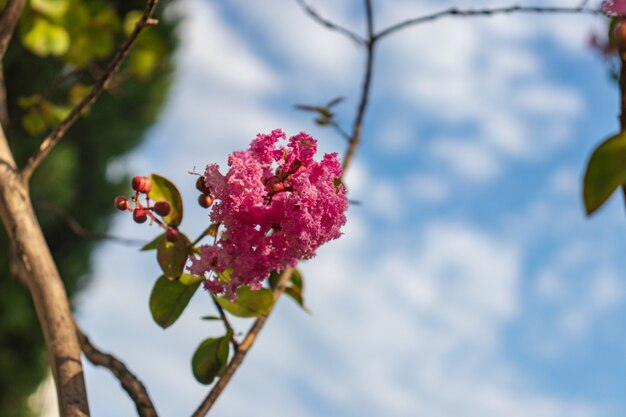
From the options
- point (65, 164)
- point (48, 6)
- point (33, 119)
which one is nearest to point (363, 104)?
point (33, 119)

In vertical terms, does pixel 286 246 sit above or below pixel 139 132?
below

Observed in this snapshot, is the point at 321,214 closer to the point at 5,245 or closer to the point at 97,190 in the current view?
the point at 5,245

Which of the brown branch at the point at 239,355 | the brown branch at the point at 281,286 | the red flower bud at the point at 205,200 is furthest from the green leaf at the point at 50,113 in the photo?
the red flower bud at the point at 205,200

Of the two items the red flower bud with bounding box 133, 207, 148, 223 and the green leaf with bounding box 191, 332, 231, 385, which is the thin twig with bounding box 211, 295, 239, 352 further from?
the red flower bud with bounding box 133, 207, 148, 223

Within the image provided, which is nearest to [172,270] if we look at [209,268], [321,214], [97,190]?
[209,268]

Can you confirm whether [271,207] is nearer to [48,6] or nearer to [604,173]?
[604,173]
